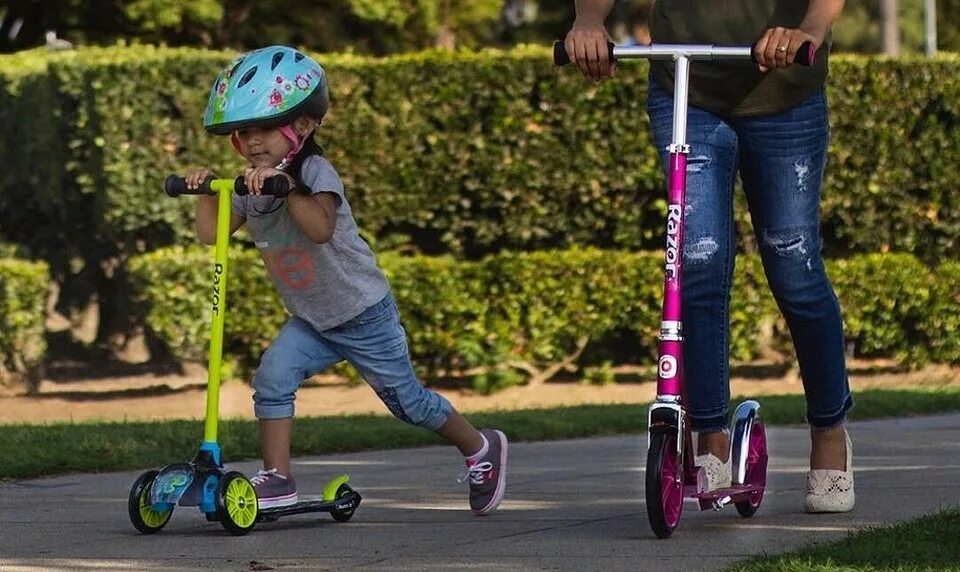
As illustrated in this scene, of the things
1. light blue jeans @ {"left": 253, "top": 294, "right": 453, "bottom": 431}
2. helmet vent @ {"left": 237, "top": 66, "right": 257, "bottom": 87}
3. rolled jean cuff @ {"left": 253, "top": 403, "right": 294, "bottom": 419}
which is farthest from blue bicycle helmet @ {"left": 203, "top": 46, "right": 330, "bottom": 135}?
rolled jean cuff @ {"left": 253, "top": 403, "right": 294, "bottom": 419}

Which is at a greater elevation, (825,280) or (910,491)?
(825,280)

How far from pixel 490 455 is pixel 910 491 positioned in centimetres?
133

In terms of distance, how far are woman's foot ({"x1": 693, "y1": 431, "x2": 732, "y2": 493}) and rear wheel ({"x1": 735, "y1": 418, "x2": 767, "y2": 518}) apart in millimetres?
116

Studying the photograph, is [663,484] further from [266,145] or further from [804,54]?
[266,145]

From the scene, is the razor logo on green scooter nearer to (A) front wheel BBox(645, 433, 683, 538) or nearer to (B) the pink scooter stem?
(B) the pink scooter stem

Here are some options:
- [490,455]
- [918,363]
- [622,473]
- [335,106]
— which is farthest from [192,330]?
[490,455]

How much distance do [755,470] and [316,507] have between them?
1.26m

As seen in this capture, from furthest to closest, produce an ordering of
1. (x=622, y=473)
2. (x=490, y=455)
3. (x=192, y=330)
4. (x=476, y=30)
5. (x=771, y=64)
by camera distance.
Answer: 1. (x=476, y=30)
2. (x=192, y=330)
3. (x=622, y=473)
4. (x=490, y=455)
5. (x=771, y=64)

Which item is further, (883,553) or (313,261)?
(313,261)

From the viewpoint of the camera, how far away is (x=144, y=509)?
17.2 ft

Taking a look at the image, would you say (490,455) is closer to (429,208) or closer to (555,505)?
(555,505)

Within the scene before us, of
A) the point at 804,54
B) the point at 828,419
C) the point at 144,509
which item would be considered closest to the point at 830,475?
the point at 828,419

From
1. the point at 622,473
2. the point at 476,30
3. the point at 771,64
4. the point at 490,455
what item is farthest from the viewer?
the point at 476,30

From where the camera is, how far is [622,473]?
23.2ft
